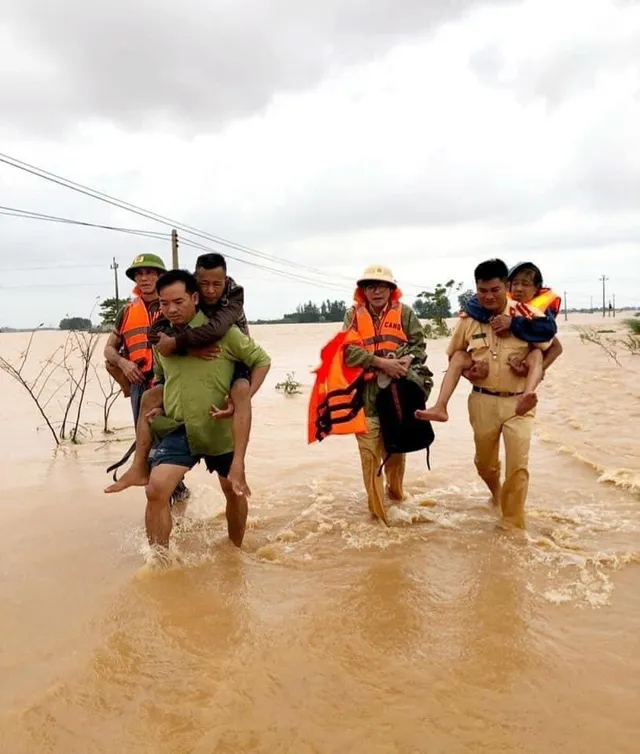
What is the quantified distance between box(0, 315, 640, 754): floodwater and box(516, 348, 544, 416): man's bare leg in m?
0.89

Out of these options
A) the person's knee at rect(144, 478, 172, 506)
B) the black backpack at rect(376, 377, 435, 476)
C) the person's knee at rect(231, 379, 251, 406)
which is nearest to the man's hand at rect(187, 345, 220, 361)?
the person's knee at rect(231, 379, 251, 406)

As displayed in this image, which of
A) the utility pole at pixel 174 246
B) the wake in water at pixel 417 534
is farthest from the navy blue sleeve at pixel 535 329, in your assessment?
the utility pole at pixel 174 246

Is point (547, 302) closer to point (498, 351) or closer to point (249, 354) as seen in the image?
point (498, 351)

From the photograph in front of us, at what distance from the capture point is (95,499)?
560cm

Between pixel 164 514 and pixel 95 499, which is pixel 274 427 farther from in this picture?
pixel 164 514

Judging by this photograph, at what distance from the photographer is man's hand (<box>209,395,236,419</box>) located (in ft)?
12.8

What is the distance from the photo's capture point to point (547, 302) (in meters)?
4.54

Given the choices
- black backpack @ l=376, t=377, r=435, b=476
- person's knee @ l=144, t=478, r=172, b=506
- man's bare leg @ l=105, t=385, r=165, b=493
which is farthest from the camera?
black backpack @ l=376, t=377, r=435, b=476

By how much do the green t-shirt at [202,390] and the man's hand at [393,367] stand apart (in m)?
1.03

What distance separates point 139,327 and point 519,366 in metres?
2.90

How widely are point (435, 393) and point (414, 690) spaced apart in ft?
36.5

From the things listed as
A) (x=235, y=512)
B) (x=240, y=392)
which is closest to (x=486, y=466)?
(x=235, y=512)

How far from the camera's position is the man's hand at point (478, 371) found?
4.52 meters

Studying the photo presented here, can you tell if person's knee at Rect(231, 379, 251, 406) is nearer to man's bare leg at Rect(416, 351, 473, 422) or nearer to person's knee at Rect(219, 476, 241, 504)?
person's knee at Rect(219, 476, 241, 504)
